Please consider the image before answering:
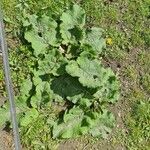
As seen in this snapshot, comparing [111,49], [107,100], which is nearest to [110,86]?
[107,100]

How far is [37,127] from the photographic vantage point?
4.49 m

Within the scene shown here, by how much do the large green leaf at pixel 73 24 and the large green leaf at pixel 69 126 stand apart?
28.4 inches

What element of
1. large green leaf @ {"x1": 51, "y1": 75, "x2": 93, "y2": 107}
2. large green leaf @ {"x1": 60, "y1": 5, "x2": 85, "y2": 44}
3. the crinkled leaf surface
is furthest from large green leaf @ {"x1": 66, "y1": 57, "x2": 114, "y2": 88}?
the crinkled leaf surface

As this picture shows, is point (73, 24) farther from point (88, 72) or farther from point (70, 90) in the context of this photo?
point (70, 90)

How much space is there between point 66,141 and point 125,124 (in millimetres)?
621

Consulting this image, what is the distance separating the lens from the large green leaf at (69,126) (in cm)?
449

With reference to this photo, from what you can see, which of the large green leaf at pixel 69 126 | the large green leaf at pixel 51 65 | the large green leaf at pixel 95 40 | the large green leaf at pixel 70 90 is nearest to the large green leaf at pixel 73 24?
the large green leaf at pixel 95 40

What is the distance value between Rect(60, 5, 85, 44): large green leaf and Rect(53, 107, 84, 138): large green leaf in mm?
721

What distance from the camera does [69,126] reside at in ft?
14.8

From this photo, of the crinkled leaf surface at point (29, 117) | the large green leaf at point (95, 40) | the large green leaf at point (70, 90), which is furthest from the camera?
the large green leaf at point (95, 40)

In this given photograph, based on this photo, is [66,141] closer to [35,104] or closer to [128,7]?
[35,104]

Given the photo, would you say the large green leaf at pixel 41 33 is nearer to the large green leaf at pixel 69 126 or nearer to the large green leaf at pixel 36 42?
the large green leaf at pixel 36 42

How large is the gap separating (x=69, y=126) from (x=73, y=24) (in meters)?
1.02

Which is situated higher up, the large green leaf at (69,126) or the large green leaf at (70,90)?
the large green leaf at (70,90)
